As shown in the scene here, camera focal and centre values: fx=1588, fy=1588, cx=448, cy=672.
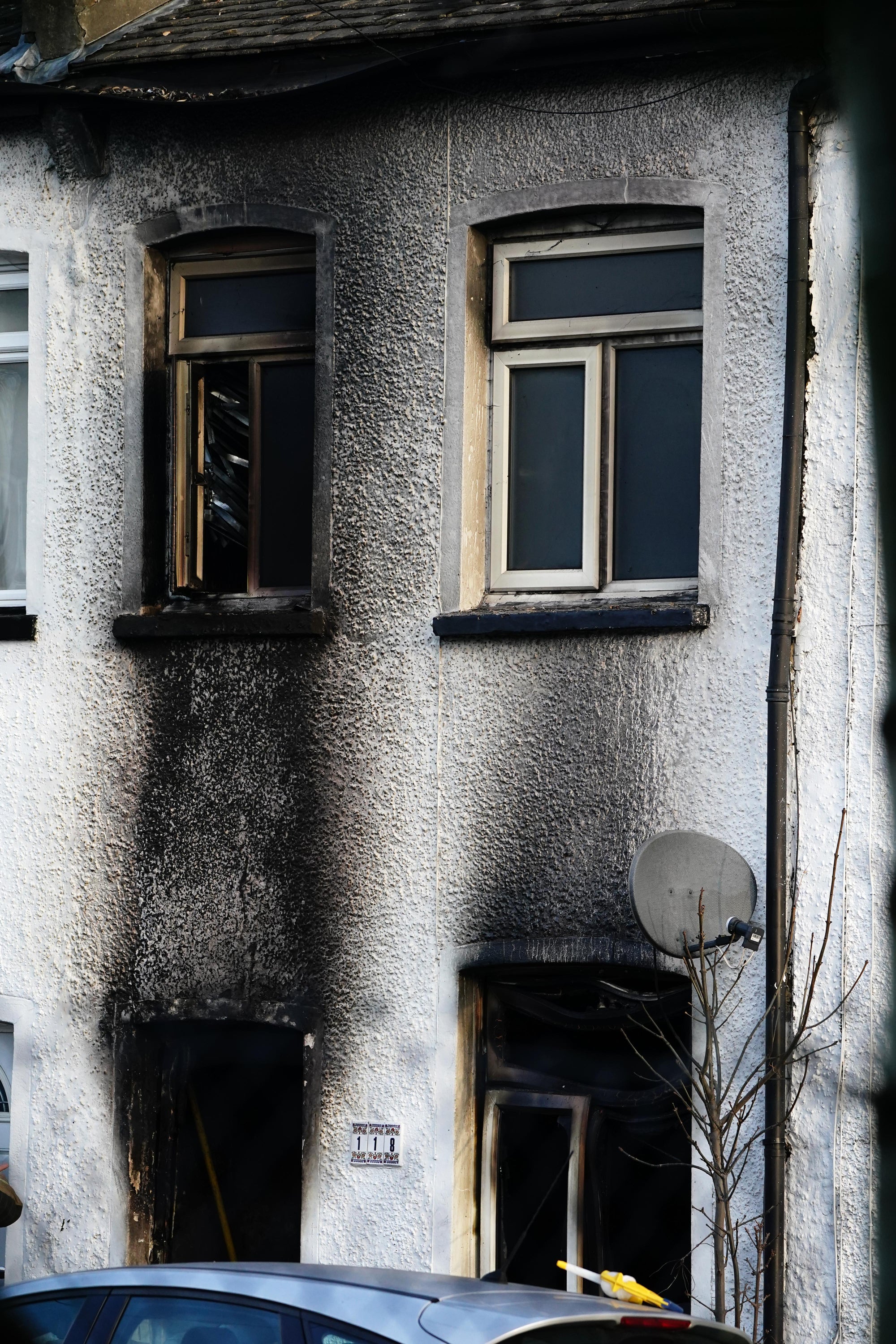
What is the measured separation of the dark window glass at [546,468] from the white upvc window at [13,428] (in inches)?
105

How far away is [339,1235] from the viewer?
7.05m

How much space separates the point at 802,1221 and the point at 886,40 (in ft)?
21.1

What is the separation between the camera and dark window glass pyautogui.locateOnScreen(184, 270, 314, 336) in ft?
25.6

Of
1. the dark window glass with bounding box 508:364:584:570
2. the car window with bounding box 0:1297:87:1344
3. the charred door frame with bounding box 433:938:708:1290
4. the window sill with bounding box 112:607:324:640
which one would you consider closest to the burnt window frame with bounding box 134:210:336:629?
the window sill with bounding box 112:607:324:640

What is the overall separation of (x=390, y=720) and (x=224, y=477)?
5.43 ft

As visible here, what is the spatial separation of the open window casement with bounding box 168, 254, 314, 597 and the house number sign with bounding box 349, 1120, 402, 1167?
8.35ft

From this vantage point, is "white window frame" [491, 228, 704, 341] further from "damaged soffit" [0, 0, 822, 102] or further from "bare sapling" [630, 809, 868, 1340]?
"bare sapling" [630, 809, 868, 1340]

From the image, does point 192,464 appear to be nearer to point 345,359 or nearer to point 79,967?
point 345,359

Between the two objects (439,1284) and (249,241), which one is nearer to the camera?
(439,1284)

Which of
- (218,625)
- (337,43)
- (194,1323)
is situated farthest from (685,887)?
(337,43)

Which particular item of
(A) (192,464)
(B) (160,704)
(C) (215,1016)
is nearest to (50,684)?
(B) (160,704)

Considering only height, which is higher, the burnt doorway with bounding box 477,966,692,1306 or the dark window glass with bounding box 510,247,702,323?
the dark window glass with bounding box 510,247,702,323

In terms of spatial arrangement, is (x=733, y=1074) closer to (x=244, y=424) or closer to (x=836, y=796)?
(x=836, y=796)

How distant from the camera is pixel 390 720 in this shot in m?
7.22
